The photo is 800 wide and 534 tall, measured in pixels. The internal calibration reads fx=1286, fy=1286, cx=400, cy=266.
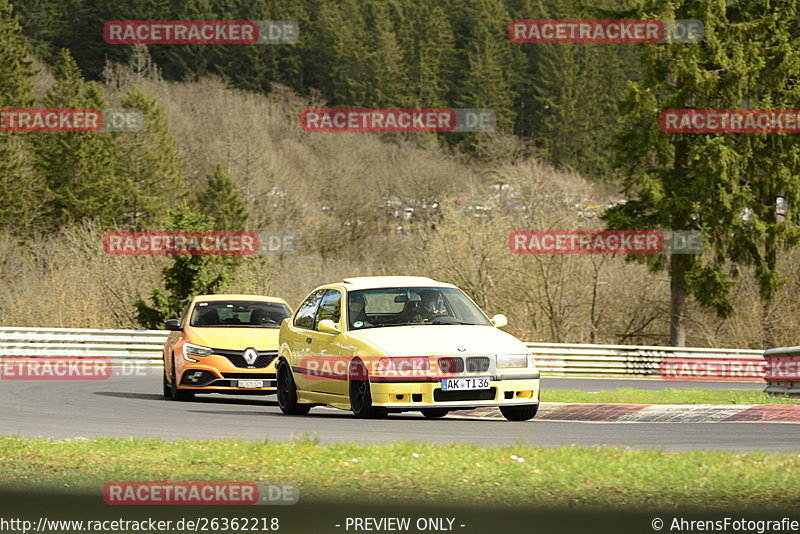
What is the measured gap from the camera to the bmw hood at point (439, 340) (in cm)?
1488

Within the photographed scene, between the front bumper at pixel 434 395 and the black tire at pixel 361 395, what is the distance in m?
0.13

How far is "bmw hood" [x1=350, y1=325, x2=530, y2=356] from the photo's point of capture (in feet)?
48.8

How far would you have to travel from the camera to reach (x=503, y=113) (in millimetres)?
110000

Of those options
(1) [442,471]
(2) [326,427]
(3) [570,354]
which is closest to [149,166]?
(3) [570,354]

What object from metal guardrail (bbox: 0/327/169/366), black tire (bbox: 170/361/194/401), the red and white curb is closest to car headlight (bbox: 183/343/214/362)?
black tire (bbox: 170/361/194/401)

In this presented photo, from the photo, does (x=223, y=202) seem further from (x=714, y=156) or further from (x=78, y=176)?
(x=714, y=156)

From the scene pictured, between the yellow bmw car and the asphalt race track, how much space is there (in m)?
0.30

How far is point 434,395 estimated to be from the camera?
14797 mm

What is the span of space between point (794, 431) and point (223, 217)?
234ft

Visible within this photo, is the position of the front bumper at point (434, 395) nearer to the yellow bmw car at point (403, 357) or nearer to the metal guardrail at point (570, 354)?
the yellow bmw car at point (403, 357)

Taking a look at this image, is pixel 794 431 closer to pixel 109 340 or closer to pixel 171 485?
pixel 171 485

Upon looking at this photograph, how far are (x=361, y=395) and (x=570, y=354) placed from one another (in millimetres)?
21250

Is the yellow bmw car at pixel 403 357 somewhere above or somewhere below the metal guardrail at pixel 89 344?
above

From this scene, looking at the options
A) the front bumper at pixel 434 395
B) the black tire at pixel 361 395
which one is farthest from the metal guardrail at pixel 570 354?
the front bumper at pixel 434 395
